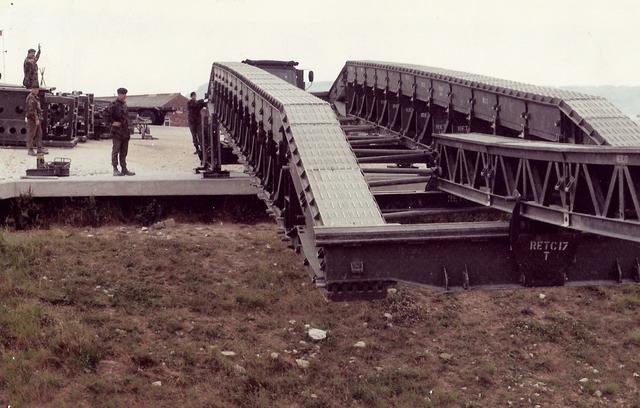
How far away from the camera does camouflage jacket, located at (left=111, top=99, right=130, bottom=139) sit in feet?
49.3

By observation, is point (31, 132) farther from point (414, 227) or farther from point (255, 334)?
point (414, 227)

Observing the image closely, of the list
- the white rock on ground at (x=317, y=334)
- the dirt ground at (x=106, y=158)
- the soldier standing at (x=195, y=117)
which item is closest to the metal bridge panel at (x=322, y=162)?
the white rock on ground at (x=317, y=334)

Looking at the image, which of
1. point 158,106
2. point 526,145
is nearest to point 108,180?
point 526,145

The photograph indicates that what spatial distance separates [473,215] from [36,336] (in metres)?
8.52

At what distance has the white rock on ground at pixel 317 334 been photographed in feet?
44.1

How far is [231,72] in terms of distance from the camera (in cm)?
1402

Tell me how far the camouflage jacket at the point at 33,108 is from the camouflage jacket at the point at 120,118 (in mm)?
3704

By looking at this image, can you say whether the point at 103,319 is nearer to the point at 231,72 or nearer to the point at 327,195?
the point at 231,72

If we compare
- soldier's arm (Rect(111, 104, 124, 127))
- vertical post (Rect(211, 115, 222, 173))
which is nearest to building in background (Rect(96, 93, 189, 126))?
vertical post (Rect(211, 115, 222, 173))

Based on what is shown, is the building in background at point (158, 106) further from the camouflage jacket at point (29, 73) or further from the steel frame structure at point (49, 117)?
the camouflage jacket at point (29, 73)

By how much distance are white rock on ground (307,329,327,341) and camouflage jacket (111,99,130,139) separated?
539cm

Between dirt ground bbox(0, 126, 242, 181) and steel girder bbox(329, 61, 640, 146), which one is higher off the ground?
steel girder bbox(329, 61, 640, 146)

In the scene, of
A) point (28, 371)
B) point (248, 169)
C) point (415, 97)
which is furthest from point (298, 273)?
point (28, 371)

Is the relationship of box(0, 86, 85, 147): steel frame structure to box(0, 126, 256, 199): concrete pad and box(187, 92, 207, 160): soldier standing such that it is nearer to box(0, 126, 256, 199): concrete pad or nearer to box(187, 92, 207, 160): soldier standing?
box(0, 126, 256, 199): concrete pad
